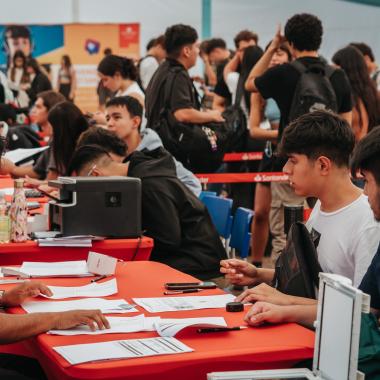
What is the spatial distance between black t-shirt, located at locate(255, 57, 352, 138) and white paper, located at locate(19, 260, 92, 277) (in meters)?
2.02

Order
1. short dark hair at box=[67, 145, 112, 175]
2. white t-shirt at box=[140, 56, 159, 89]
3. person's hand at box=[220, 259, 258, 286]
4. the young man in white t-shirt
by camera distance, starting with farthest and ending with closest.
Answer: white t-shirt at box=[140, 56, 159, 89], short dark hair at box=[67, 145, 112, 175], person's hand at box=[220, 259, 258, 286], the young man in white t-shirt

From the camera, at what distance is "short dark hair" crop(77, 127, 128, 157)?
4672mm

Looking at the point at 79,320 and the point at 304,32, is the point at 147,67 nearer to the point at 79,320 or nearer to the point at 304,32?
the point at 304,32

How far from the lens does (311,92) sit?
4879mm

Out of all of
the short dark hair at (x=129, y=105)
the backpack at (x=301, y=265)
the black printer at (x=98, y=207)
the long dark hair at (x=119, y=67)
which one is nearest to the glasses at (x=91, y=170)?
the black printer at (x=98, y=207)

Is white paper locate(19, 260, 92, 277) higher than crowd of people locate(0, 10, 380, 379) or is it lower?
lower

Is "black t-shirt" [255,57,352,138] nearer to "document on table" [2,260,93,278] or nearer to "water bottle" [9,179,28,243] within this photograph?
"water bottle" [9,179,28,243]

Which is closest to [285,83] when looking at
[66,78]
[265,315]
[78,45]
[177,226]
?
[177,226]

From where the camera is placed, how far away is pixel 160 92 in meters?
5.69

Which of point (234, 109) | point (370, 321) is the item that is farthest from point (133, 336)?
point (234, 109)

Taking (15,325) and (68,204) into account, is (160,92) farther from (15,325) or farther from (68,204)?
(15,325)

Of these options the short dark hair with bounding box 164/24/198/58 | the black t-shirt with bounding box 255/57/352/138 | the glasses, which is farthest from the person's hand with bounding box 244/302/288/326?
the short dark hair with bounding box 164/24/198/58

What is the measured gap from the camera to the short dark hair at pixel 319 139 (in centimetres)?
293

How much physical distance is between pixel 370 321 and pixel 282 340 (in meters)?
0.30
